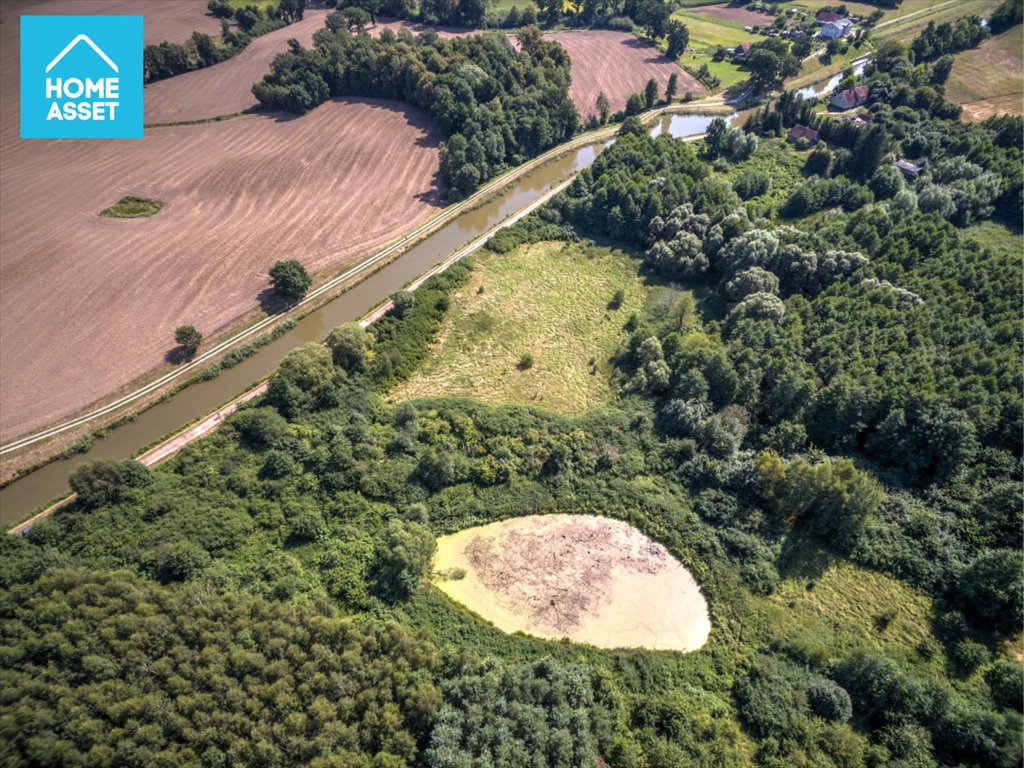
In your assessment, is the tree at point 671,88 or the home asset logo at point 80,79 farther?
the tree at point 671,88

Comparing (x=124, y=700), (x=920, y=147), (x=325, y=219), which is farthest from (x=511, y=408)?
(x=920, y=147)

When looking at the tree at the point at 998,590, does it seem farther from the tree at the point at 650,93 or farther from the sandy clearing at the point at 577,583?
the tree at the point at 650,93

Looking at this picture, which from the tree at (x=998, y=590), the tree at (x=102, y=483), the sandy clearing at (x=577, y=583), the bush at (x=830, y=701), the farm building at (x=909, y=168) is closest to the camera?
the bush at (x=830, y=701)

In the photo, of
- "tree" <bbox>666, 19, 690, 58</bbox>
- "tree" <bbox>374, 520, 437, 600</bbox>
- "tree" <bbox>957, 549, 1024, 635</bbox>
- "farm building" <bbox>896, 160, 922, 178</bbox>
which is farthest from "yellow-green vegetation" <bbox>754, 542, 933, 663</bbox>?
"tree" <bbox>666, 19, 690, 58</bbox>

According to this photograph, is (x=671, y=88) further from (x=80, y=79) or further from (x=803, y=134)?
(x=80, y=79)

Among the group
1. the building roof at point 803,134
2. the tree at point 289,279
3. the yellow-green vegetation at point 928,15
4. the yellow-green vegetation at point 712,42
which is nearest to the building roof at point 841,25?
the yellow-green vegetation at point 928,15

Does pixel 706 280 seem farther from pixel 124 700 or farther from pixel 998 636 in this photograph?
pixel 124 700

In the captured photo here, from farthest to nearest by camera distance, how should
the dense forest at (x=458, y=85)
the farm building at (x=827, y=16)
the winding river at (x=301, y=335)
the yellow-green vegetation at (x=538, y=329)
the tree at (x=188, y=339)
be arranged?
the farm building at (x=827, y=16) < the dense forest at (x=458, y=85) < the tree at (x=188, y=339) < the yellow-green vegetation at (x=538, y=329) < the winding river at (x=301, y=335)

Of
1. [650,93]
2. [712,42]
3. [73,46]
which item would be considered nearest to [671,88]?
[650,93]
